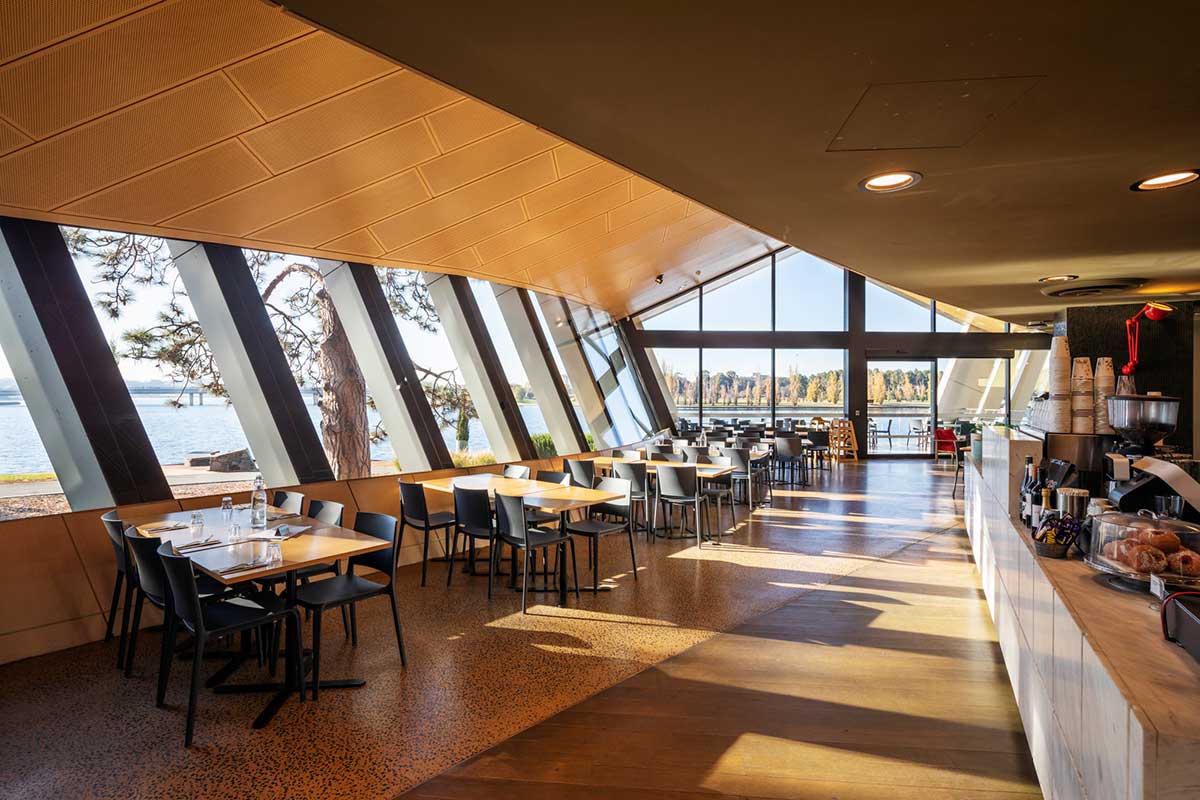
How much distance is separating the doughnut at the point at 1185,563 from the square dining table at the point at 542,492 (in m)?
3.48

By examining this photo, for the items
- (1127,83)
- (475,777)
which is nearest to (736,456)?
(475,777)

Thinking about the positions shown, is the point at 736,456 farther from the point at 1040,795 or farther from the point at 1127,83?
the point at 1127,83

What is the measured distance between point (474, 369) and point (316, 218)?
10.5 feet

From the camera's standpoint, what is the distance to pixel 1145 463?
8.05 ft

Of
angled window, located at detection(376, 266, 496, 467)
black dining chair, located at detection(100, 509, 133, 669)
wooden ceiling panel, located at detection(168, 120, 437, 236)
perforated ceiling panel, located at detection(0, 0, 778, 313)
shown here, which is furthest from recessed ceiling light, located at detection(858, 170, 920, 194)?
angled window, located at detection(376, 266, 496, 467)

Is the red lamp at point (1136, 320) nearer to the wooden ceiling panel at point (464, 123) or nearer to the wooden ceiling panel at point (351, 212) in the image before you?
the wooden ceiling panel at point (464, 123)

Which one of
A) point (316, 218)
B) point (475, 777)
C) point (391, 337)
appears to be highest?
point (316, 218)

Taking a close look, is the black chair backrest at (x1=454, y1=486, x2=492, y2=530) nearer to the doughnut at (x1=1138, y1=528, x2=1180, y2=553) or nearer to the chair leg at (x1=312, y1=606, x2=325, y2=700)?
the chair leg at (x1=312, y1=606, x2=325, y2=700)

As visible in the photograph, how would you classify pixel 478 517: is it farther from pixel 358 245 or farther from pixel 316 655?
pixel 358 245

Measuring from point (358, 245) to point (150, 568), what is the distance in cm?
332

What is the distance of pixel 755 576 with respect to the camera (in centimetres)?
564

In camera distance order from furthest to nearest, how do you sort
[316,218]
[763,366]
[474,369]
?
[763,366] < [474,369] < [316,218]

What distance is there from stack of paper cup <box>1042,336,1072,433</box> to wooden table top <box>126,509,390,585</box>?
3.62m

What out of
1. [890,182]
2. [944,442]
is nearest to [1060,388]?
[890,182]
